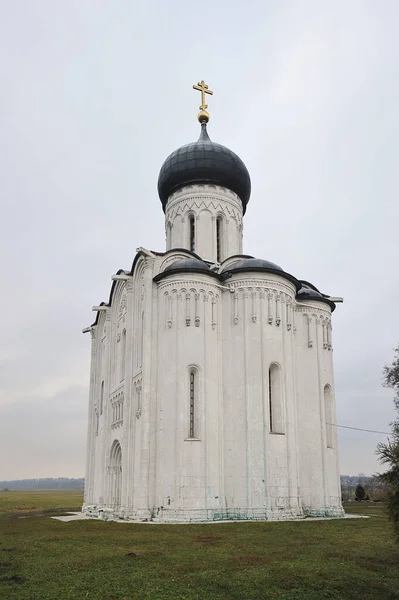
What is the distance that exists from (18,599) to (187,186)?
20485mm

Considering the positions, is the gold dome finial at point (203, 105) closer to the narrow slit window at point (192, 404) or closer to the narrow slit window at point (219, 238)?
the narrow slit window at point (219, 238)

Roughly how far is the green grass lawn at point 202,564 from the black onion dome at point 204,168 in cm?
1561

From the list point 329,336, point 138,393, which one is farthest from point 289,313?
point 138,393

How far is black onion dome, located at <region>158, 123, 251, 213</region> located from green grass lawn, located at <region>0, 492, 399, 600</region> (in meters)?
15.6

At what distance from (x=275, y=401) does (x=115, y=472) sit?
791 cm

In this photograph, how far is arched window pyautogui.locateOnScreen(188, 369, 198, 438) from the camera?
18672 millimetres

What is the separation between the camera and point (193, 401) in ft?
62.3

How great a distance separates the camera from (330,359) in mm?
22547

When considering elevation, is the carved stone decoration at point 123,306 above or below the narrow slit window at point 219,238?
below

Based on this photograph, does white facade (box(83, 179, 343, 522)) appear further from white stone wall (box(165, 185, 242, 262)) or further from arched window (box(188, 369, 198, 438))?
white stone wall (box(165, 185, 242, 262))


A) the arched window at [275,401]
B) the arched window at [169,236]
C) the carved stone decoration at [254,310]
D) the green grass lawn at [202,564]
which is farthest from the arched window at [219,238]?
the green grass lawn at [202,564]

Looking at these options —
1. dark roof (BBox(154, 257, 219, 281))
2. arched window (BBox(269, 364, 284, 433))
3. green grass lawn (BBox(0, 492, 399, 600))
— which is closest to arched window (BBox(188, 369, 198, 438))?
arched window (BBox(269, 364, 284, 433))

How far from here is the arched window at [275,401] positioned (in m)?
19.7

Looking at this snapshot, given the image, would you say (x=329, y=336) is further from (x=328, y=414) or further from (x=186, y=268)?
(x=186, y=268)
